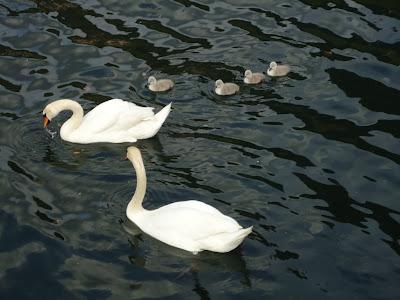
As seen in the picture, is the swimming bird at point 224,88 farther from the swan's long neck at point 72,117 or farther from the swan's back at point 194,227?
the swan's back at point 194,227

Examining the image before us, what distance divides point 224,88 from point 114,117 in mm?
2169

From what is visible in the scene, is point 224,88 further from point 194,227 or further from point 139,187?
point 194,227

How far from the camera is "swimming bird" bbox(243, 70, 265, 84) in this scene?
576 inches

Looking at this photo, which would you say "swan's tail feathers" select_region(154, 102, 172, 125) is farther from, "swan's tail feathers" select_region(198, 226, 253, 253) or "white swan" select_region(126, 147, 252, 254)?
"swan's tail feathers" select_region(198, 226, 253, 253)

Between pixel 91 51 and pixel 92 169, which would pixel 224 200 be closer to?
pixel 92 169

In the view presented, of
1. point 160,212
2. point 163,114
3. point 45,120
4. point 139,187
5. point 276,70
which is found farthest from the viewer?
point 276,70

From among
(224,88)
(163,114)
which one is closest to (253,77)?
(224,88)

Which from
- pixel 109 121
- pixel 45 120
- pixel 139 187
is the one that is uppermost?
pixel 139 187

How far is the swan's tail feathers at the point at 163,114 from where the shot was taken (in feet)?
44.0

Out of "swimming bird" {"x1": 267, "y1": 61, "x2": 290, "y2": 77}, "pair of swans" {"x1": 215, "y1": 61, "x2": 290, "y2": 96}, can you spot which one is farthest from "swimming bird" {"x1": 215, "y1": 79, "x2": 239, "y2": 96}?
"swimming bird" {"x1": 267, "y1": 61, "x2": 290, "y2": 77}

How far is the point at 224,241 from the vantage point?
10.1 meters

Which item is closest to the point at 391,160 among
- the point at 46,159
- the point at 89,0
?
the point at 46,159

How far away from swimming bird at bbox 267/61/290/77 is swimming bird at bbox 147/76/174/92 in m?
1.91

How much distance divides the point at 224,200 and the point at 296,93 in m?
3.75
